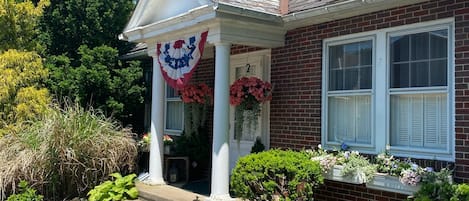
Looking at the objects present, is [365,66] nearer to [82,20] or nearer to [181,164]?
[181,164]

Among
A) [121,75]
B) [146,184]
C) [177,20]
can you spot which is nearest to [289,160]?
[177,20]

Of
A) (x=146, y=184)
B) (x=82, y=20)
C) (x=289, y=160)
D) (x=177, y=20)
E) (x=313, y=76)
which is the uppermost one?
(x=82, y=20)

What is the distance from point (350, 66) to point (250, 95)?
1.80 metres

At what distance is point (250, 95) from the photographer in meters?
7.54

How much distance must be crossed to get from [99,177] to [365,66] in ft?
17.7

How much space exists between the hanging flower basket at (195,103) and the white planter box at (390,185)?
4.17 meters

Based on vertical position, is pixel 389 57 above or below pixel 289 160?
above

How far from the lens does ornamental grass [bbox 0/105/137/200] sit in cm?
797

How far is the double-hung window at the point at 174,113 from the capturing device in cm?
1075

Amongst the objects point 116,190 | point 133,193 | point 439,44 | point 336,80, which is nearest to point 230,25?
point 336,80

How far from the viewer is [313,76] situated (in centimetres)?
697

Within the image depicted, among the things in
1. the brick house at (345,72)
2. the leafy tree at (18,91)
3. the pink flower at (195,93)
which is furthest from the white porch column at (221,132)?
the leafy tree at (18,91)

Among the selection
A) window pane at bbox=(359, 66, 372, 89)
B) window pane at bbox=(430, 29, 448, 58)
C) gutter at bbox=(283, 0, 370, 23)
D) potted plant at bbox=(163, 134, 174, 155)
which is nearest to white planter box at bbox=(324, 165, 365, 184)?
window pane at bbox=(359, 66, 372, 89)

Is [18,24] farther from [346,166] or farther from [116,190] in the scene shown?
[346,166]
